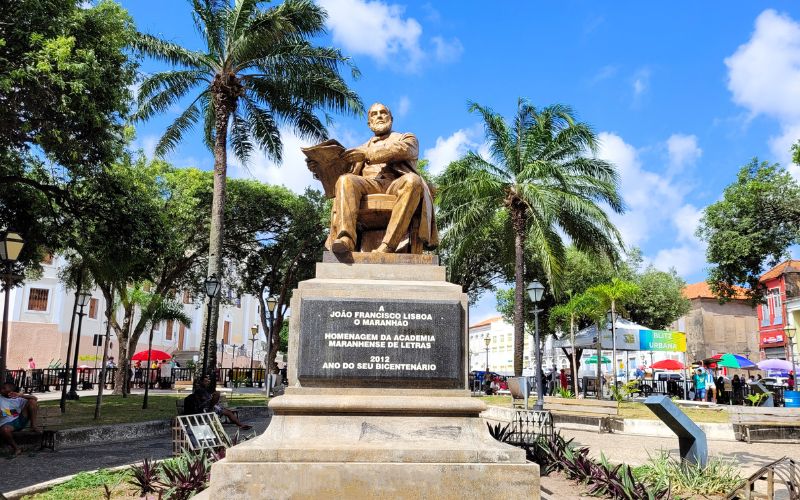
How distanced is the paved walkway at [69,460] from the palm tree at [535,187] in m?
11.5

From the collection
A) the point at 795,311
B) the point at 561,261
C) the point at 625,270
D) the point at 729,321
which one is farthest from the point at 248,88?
the point at 729,321

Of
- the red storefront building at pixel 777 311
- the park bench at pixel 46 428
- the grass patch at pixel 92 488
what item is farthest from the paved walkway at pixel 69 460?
the red storefront building at pixel 777 311

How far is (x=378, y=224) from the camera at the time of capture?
6.55m

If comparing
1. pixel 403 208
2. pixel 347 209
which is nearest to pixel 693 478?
pixel 403 208

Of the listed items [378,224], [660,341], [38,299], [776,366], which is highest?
[38,299]

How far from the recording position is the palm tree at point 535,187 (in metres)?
19.1

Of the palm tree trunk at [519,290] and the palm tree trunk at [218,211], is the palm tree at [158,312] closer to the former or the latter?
the palm tree trunk at [218,211]

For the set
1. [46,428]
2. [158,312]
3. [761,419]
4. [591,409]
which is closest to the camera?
[46,428]

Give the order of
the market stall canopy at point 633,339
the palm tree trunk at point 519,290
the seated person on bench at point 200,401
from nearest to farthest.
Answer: the seated person on bench at point 200,401, the palm tree trunk at point 519,290, the market stall canopy at point 633,339

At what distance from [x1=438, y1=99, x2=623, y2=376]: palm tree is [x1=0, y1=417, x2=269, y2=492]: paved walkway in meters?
11.5

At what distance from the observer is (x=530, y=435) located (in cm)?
932

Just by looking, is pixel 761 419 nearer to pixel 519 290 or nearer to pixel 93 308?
pixel 519 290

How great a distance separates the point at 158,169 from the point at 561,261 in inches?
Answer: 611

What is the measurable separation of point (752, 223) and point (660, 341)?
22.7 ft
